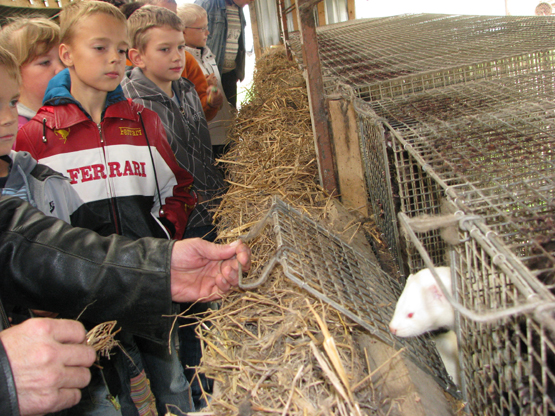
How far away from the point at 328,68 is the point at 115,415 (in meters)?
2.29

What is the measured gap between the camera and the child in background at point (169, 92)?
2.27 metres

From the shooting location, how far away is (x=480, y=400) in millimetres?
916

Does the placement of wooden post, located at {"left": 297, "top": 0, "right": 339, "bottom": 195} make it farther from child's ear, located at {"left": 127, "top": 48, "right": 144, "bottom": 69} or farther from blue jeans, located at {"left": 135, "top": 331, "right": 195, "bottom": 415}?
blue jeans, located at {"left": 135, "top": 331, "right": 195, "bottom": 415}

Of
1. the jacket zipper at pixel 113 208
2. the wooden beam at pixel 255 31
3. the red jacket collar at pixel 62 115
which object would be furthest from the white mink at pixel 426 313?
the wooden beam at pixel 255 31

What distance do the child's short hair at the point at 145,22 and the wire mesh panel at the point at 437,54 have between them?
1036mm

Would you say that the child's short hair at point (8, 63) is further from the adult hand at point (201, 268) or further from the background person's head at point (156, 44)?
the background person's head at point (156, 44)

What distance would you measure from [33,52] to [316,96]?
1.46 meters

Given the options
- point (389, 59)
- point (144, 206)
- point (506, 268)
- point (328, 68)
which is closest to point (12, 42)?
point (144, 206)

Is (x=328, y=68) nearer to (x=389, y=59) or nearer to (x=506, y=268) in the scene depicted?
(x=389, y=59)

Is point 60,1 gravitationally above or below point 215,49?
above

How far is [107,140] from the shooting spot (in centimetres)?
185

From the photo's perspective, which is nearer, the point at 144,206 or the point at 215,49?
the point at 144,206

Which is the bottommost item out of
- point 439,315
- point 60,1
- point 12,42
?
point 439,315

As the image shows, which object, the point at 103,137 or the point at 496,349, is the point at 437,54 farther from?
the point at 496,349
